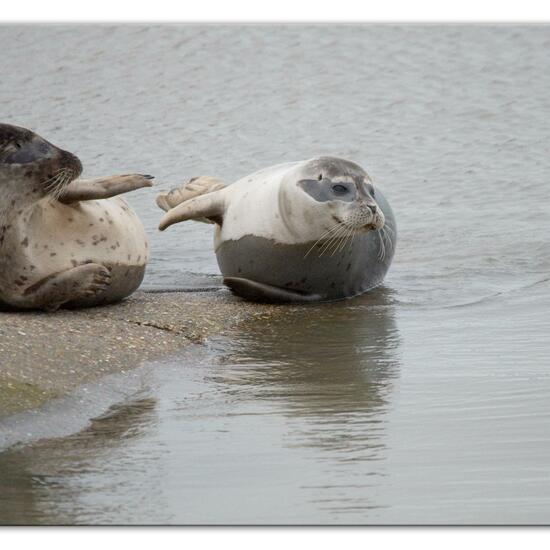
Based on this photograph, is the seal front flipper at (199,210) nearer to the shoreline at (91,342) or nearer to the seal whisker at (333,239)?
the shoreline at (91,342)

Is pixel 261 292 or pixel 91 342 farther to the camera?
pixel 261 292

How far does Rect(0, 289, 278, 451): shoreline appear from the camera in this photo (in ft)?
16.8

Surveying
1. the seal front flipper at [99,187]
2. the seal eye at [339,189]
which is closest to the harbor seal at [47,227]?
the seal front flipper at [99,187]

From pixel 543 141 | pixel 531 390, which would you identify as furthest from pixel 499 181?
pixel 531 390

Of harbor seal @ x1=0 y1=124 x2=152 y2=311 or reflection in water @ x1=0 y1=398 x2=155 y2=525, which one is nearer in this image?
reflection in water @ x1=0 y1=398 x2=155 y2=525

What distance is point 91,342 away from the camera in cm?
591

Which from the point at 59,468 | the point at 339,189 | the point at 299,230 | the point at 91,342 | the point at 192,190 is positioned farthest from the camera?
the point at 192,190

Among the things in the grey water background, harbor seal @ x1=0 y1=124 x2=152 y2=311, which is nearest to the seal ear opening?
the grey water background

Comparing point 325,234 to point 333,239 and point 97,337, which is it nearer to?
point 333,239

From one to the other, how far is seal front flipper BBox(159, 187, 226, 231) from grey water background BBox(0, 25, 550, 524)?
0.36 metres

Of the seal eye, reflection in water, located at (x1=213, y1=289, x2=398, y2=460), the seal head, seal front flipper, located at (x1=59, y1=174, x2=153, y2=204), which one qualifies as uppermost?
the seal head

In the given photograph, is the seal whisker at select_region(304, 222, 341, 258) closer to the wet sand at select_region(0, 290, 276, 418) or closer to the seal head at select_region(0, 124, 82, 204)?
the wet sand at select_region(0, 290, 276, 418)

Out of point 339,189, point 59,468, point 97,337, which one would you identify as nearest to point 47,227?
point 97,337

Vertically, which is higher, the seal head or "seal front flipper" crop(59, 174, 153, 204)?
the seal head
